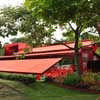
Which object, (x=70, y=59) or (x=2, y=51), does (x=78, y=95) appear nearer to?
(x=70, y=59)

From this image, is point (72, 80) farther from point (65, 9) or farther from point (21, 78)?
point (65, 9)

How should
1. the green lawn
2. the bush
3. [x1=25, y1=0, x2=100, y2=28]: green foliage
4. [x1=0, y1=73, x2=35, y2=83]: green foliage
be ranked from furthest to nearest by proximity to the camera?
[x1=0, y1=73, x2=35, y2=83]: green foliage
the bush
the green lawn
[x1=25, y1=0, x2=100, y2=28]: green foliage

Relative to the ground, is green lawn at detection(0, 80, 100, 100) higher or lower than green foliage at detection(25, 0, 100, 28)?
lower

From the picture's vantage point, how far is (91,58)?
25828 millimetres

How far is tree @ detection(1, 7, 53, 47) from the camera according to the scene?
59.2 ft

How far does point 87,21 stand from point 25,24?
578cm

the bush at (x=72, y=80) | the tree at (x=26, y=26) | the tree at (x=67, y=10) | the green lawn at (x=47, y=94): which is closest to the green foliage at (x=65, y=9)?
the tree at (x=67, y=10)

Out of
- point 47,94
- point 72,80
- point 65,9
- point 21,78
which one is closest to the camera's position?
point 65,9

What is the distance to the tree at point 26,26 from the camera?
1803 cm

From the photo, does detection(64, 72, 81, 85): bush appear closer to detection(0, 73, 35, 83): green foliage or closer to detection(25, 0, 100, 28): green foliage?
detection(0, 73, 35, 83): green foliage

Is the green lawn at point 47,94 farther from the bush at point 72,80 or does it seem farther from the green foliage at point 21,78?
the green foliage at point 21,78

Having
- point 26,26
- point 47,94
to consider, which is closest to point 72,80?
point 47,94

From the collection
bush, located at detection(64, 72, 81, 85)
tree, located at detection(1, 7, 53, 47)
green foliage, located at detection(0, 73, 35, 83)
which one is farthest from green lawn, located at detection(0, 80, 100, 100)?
tree, located at detection(1, 7, 53, 47)

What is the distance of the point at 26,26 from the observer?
18109 millimetres
